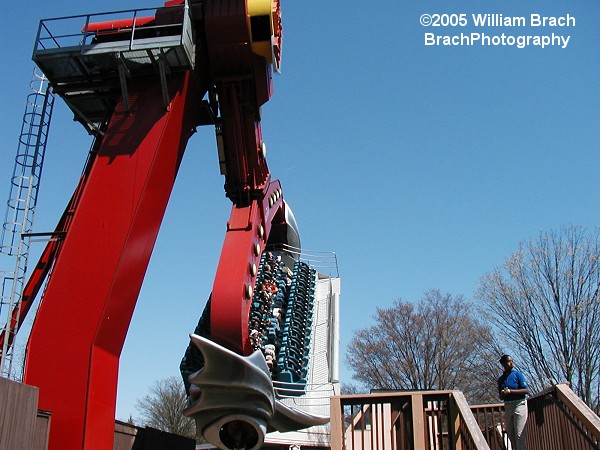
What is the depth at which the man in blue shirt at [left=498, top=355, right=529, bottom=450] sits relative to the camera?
809 cm

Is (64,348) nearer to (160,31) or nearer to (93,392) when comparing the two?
(93,392)

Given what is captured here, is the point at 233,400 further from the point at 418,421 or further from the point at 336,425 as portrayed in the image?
the point at 418,421

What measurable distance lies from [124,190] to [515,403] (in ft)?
22.5

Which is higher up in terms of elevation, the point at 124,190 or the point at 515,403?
the point at 124,190

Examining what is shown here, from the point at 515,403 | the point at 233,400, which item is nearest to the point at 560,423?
the point at 515,403

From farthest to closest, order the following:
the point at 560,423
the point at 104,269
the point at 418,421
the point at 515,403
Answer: the point at 104,269 < the point at 418,421 < the point at 515,403 < the point at 560,423

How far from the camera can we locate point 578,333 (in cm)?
1858

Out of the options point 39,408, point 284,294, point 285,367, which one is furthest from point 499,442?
point 284,294

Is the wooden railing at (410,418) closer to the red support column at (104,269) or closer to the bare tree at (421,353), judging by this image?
the red support column at (104,269)

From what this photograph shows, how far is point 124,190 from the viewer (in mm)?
10883

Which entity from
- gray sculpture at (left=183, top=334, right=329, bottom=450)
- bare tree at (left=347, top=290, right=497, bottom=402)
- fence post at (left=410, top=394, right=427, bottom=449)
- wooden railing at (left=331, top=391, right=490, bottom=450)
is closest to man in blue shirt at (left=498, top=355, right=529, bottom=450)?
wooden railing at (left=331, top=391, right=490, bottom=450)

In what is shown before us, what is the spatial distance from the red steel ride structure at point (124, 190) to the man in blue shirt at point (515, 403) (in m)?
5.85

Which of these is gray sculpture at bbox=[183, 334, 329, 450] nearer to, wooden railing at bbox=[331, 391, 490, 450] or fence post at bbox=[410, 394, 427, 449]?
wooden railing at bbox=[331, 391, 490, 450]

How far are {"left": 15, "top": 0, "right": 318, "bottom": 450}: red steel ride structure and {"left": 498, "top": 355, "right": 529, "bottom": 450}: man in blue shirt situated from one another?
5.85 meters
